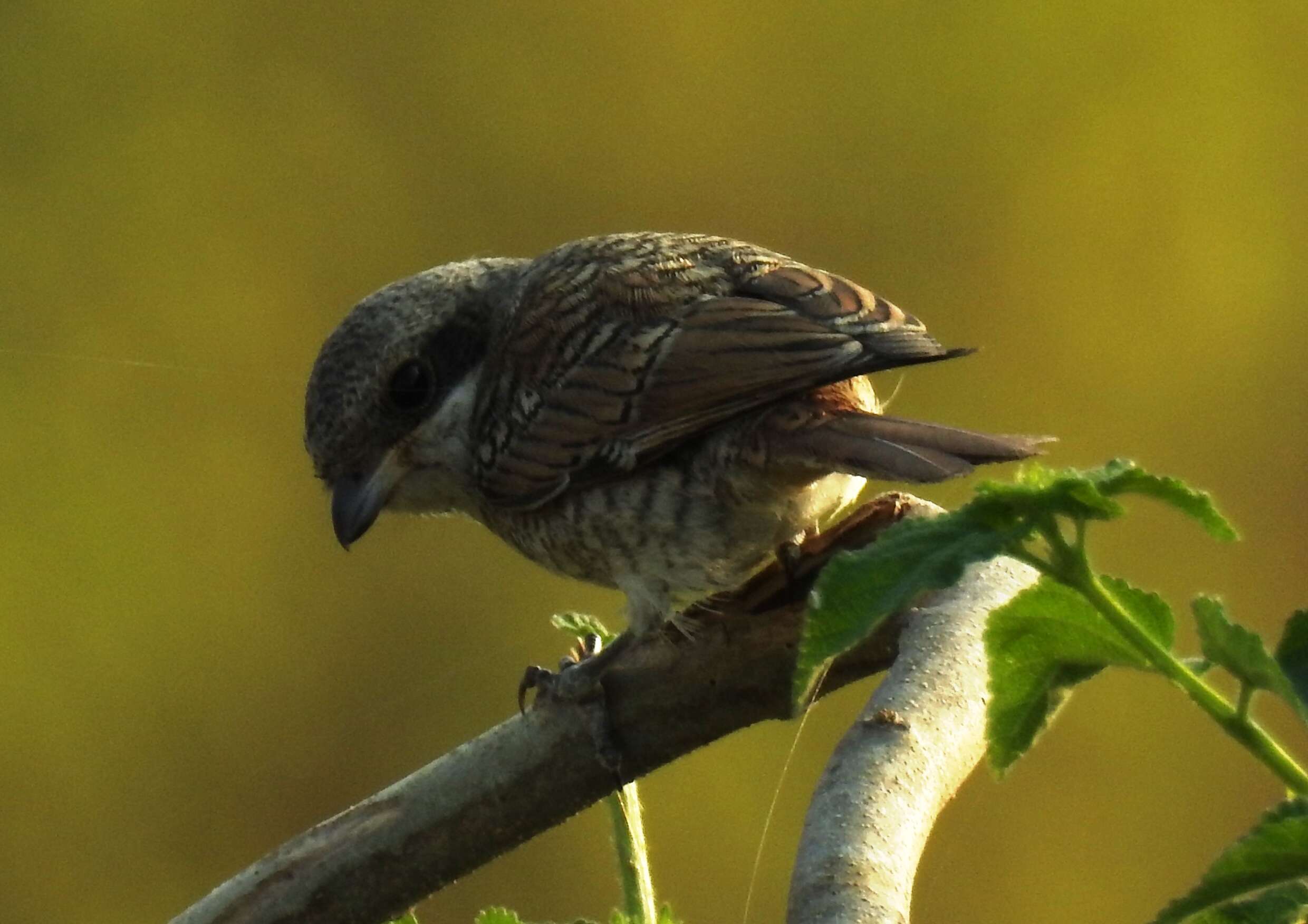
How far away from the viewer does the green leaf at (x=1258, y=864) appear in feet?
1.81

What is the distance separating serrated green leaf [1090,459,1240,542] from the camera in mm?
607

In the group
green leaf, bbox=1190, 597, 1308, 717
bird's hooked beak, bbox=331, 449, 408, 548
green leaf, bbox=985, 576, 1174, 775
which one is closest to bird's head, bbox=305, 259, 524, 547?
bird's hooked beak, bbox=331, 449, 408, 548

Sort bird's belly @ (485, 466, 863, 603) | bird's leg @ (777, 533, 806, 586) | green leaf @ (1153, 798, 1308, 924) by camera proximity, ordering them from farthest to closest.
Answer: bird's belly @ (485, 466, 863, 603)
bird's leg @ (777, 533, 806, 586)
green leaf @ (1153, 798, 1308, 924)

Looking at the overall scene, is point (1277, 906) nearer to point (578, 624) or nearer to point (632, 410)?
point (578, 624)

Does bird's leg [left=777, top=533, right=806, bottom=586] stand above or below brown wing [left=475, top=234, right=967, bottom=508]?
below

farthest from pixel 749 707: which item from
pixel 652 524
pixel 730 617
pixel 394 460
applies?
pixel 394 460

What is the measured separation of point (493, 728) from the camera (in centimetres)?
132

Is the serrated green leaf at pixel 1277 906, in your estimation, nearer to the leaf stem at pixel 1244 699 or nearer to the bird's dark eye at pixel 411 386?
the leaf stem at pixel 1244 699

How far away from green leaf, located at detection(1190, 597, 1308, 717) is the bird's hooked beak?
1352 millimetres

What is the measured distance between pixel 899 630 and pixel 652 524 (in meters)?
0.41

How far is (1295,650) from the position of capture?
2.11ft

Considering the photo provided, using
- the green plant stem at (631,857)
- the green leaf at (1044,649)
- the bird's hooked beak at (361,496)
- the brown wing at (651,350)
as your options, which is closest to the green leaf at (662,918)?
the green plant stem at (631,857)

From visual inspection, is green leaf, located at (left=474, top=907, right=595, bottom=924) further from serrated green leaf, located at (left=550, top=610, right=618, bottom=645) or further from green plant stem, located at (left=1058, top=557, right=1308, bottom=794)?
serrated green leaf, located at (left=550, top=610, right=618, bottom=645)

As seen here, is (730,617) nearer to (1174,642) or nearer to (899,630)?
(899,630)
